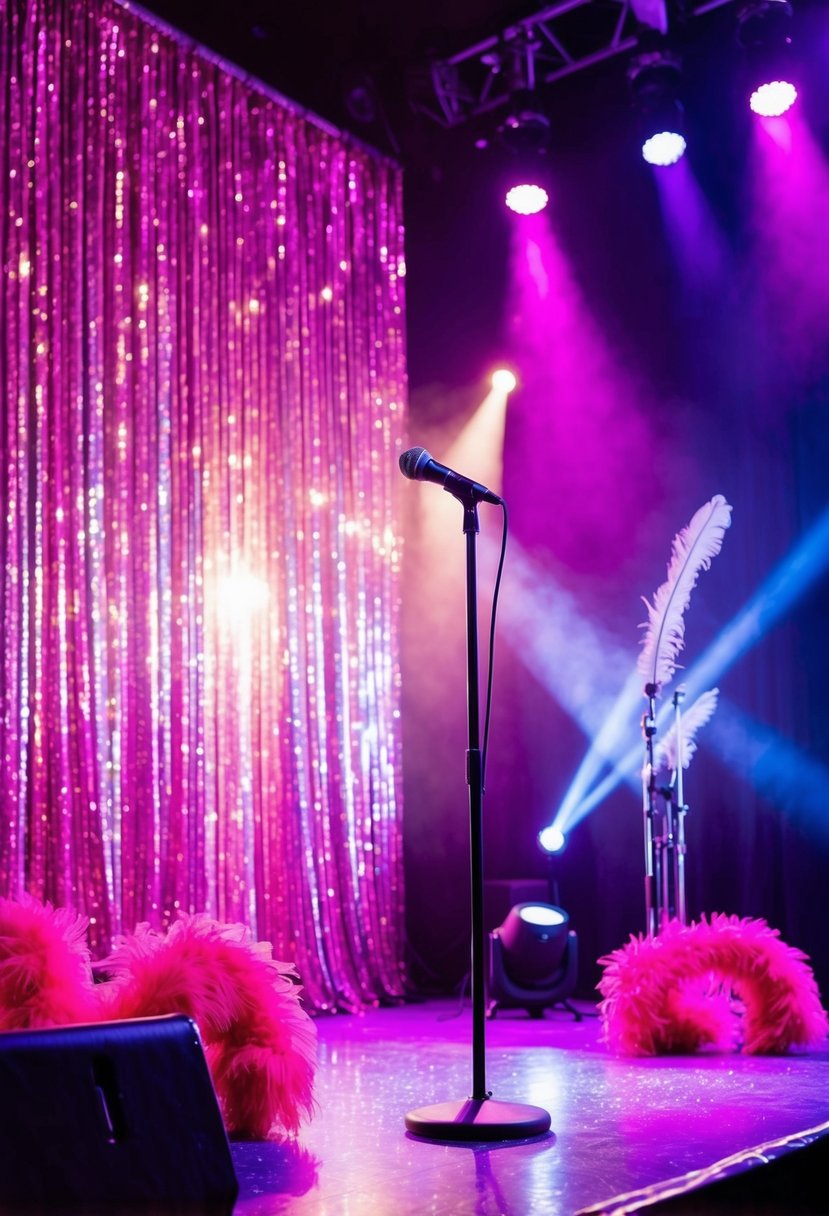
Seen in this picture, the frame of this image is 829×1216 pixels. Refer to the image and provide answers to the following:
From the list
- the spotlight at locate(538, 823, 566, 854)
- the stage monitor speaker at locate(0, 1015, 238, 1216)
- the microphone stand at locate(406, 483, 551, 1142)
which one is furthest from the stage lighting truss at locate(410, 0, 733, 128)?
the stage monitor speaker at locate(0, 1015, 238, 1216)

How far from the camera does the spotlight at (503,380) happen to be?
7059 mm

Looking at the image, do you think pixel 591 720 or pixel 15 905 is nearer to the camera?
pixel 15 905

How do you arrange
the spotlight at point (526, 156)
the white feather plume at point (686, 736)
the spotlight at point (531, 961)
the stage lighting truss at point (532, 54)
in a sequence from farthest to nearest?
1. the spotlight at point (526, 156)
2. the stage lighting truss at point (532, 54)
3. the white feather plume at point (686, 736)
4. the spotlight at point (531, 961)

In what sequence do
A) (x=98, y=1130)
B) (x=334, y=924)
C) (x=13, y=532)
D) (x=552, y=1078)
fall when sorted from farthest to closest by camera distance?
(x=334, y=924), (x=13, y=532), (x=552, y=1078), (x=98, y=1130)

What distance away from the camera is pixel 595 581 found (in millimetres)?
6633

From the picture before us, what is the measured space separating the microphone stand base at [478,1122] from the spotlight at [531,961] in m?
2.15

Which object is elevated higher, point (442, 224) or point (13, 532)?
point (442, 224)

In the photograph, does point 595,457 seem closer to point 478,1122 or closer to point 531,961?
point 531,961

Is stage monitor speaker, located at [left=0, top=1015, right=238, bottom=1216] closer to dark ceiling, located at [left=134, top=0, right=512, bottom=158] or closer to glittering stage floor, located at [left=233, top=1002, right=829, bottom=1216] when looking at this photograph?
glittering stage floor, located at [left=233, top=1002, right=829, bottom=1216]

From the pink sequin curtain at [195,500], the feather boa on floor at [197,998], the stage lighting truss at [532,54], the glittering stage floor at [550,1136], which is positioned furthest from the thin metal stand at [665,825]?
the stage lighting truss at [532,54]

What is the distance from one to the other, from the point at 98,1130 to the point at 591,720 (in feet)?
15.0

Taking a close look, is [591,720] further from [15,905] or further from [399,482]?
[15,905]

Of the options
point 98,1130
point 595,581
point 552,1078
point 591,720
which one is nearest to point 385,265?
point 595,581

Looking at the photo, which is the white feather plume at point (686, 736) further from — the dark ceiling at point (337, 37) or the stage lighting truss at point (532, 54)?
the dark ceiling at point (337, 37)
